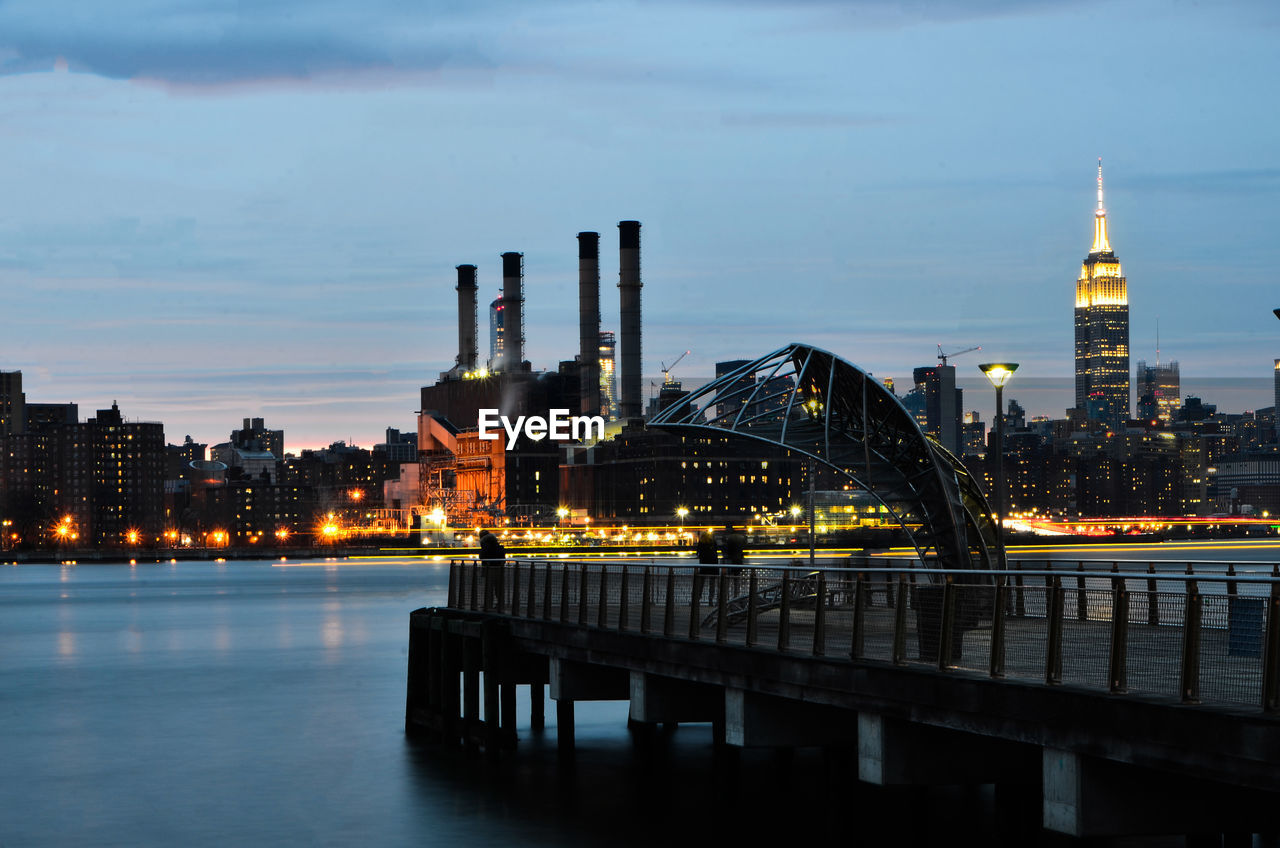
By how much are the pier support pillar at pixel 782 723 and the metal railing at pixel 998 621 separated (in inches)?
37.6

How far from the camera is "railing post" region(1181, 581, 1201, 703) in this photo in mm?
16688

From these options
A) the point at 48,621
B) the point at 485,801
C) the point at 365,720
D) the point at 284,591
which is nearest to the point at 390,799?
the point at 485,801

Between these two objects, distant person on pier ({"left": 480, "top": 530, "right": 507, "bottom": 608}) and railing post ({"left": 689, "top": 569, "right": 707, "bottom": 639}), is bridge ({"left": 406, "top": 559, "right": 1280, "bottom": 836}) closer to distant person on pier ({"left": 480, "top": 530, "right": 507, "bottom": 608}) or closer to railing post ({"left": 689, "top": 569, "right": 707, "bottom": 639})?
railing post ({"left": 689, "top": 569, "right": 707, "bottom": 639})

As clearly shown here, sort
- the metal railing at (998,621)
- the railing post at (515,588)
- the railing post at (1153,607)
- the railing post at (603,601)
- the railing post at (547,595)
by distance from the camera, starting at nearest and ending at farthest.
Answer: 1. the metal railing at (998,621)
2. the railing post at (1153,607)
3. the railing post at (603,601)
4. the railing post at (547,595)
5. the railing post at (515,588)

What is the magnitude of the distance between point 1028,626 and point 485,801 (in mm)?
15586

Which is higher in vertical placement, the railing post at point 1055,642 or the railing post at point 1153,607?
the railing post at point 1153,607

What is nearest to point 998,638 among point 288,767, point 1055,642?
point 1055,642

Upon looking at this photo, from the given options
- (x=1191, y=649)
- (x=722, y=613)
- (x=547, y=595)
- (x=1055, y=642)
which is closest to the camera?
(x=1191, y=649)

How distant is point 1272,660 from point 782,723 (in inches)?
433

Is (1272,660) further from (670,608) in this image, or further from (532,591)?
(532,591)

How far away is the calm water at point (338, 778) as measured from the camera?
30000mm

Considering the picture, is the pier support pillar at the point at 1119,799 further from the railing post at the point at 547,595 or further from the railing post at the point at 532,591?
the railing post at the point at 532,591

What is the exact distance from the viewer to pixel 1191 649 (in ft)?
55.2

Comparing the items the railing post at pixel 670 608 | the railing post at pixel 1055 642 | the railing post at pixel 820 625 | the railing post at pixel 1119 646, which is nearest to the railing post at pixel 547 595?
the railing post at pixel 670 608
